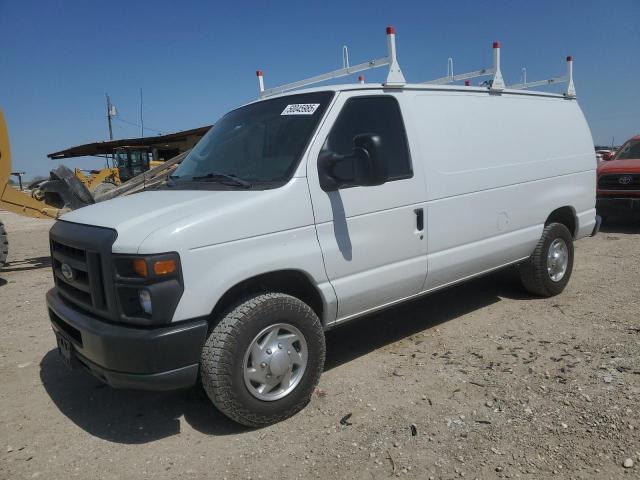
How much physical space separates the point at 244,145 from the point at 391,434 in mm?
2274

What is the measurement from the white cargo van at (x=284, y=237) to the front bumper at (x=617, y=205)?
6253 mm

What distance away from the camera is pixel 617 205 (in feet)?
32.4

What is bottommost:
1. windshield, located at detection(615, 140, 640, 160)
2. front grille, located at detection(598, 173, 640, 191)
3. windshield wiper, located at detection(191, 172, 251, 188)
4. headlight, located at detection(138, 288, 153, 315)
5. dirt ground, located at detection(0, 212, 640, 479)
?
dirt ground, located at detection(0, 212, 640, 479)

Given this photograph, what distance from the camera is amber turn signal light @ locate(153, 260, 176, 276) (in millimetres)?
2703

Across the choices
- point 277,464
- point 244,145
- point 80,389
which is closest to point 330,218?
point 244,145

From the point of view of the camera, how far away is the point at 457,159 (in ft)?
13.9

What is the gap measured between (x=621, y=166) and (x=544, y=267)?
20.3 feet

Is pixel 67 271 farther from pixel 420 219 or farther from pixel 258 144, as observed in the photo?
pixel 420 219

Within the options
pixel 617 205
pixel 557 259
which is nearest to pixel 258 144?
pixel 557 259

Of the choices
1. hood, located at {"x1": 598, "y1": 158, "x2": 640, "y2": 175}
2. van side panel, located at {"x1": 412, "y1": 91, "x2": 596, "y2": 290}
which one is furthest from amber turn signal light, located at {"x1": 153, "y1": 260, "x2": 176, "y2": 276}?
hood, located at {"x1": 598, "y1": 158, "x2": 640, "y2": 175}

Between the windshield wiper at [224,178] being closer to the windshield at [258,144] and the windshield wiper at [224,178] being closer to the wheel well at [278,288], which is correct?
the windshield at [258,144]

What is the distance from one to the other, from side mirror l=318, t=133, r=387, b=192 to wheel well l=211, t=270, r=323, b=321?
634 millimetres

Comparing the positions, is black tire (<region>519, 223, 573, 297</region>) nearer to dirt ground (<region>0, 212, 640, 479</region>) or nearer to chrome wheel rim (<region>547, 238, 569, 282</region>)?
chrome wheel rim (<region>547, 238, 569, 282</region>)

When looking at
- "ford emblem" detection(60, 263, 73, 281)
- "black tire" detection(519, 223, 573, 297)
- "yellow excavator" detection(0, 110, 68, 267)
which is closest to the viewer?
"ford emblem" detection(60, 263, 73, 281)
